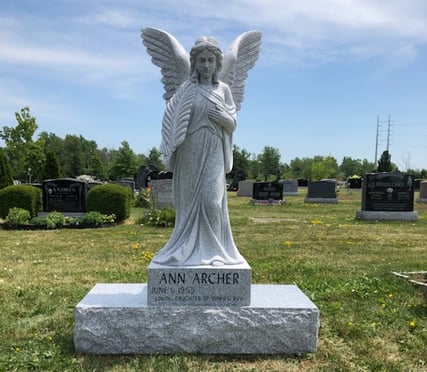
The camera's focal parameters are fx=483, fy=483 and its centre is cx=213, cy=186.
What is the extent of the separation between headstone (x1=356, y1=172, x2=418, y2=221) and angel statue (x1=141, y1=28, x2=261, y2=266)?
12.6m

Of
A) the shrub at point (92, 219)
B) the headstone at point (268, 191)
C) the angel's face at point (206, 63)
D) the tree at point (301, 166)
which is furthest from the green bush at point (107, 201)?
the tree at point (301, 166)

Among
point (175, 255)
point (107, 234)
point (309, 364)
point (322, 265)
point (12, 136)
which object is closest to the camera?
point (309, 364)

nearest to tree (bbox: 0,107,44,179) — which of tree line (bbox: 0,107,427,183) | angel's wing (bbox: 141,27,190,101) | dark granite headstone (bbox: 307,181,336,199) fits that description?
tree line (bbox: 0,107,427,183)

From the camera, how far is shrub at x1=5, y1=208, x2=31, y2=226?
13781 mm

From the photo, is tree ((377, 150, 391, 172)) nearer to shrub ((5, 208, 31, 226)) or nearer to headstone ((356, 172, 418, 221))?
headstone ((356, 172, 418, 221))

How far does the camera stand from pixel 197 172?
4535 millimetres

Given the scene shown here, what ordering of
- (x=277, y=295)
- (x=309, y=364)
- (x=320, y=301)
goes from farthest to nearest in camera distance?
(x=320, y=301) → (x=277, y=295) → (x=309, y=364)

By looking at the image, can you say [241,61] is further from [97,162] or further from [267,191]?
[97,162]

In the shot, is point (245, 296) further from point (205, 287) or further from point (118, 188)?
point (118, 188)

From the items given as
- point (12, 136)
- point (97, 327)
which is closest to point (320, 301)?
point (97, 327)

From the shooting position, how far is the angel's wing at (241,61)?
4.88 m

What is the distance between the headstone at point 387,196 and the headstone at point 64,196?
9185mm

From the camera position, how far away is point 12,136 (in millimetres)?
38375

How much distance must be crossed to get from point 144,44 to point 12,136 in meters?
36.9
